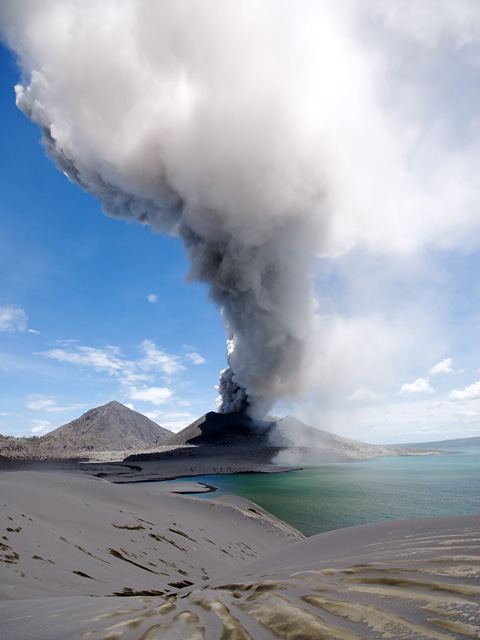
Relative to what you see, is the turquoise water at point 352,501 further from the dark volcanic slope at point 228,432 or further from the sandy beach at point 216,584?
the dark volcanic slope at point 228,432

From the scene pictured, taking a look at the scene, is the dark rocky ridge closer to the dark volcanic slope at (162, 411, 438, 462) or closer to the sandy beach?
the dark volcanic slope at (162, 411, 438, 462)

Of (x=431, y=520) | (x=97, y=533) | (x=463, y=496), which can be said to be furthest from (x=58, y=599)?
(x=463, y=496)

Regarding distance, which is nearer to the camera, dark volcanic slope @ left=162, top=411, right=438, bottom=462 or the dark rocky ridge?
the dark rocky ridge

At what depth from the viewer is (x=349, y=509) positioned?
29.5 metres

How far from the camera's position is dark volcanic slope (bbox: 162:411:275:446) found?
10788 cm

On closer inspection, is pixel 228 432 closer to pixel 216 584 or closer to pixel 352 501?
pixel 352 501

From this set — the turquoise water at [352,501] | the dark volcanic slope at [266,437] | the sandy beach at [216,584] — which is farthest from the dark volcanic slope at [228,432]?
the sandy beach at [216,584]

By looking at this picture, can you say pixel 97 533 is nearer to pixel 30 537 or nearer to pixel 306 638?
pixel 30 537

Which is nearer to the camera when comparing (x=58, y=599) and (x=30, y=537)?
(x=58, y=599)

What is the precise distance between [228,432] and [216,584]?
359 feet

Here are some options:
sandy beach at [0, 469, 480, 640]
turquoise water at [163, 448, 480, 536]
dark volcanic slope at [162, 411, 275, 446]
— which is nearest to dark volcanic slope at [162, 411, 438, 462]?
dark volcanic slope at [162, 411, 275, 446]

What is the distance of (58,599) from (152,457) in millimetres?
93551

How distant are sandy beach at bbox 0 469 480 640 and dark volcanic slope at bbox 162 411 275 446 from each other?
97802 mm

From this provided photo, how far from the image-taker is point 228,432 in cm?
11162
